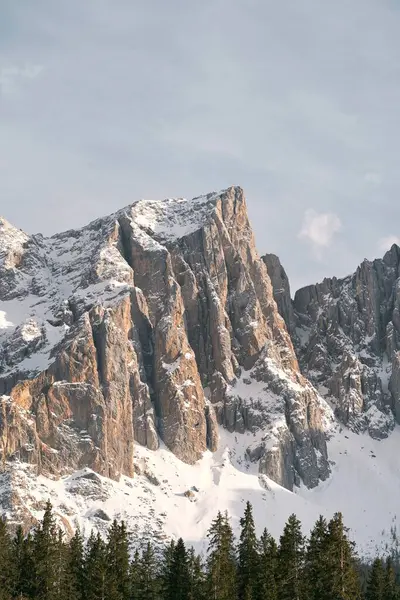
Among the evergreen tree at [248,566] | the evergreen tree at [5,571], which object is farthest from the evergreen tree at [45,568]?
the evergreen tree at [248,566]

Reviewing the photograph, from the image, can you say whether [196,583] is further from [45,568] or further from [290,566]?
[45,568]

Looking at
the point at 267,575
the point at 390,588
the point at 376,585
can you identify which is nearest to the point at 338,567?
the point at 267,575

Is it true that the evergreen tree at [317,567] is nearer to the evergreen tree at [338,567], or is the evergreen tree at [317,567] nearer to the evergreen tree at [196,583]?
the evergreen tree at [338,567]

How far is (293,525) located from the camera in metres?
128

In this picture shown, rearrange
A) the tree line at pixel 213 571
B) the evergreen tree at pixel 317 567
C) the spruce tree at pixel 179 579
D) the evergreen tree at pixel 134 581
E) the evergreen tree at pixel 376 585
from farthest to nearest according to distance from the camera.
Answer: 1. the evergreen tree at pixel 376 585
2. the spruce tree at pixel 179 579
3. the evergreen tree at pixel 134 581
4. the tree line at pixel 213 571
5. the evergreen tree at pixel 317 567

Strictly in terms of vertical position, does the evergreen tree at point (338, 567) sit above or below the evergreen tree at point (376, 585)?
below

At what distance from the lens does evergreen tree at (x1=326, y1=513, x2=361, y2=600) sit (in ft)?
370

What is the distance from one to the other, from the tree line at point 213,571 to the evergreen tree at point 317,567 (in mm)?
103

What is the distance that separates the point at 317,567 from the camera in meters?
117

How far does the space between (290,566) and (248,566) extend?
11.7 metres

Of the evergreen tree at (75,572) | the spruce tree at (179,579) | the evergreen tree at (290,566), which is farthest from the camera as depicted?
the spruce tree at (179,579)

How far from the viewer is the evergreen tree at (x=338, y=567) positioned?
370 feet

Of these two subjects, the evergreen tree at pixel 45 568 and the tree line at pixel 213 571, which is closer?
the tree line at pixel 213 571

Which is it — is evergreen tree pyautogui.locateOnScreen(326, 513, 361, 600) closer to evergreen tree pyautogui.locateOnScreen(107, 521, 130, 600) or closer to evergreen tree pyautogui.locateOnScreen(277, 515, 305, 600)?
evergreen tree pyautogui.locateOnScreen(277, 515, 305, 600)
